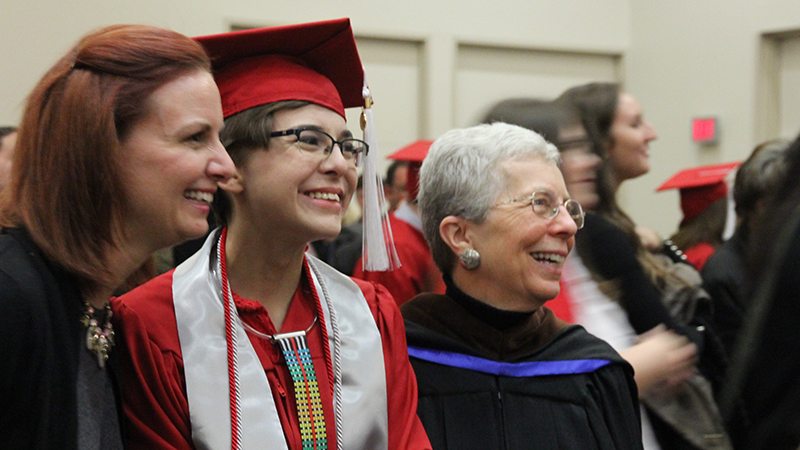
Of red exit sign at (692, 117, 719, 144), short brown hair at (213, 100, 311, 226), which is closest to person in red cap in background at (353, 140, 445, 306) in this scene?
short brown hair at (213, 100, 311, 226)

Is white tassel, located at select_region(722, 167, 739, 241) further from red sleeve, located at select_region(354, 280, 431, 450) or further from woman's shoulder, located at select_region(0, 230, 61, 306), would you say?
woman's shoulder, located at select_region(0, 230, 61, 306)

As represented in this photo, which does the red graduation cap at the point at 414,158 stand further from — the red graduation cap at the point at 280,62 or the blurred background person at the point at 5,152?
the red graduation cap at the point at 280,62

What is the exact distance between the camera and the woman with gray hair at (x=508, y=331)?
7.07ft

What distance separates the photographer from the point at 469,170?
2.22 m

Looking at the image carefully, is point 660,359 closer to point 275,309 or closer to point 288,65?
point 275,309

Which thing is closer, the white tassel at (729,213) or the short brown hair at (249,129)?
the short brown hair at (249,129)

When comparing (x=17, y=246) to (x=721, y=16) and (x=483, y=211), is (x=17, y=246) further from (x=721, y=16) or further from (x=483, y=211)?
(x=721, y=16)

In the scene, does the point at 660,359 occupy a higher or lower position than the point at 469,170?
lower

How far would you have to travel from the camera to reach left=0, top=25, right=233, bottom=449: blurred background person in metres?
1.33

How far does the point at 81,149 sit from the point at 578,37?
6.63 metres

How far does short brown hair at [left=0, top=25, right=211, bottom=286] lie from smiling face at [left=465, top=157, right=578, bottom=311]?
39.3 inches

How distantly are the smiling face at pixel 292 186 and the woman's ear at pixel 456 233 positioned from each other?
0.40 m

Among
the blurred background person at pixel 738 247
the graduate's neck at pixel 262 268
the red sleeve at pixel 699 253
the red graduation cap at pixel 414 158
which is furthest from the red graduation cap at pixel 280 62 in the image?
the red sleeve at pixel 699 253

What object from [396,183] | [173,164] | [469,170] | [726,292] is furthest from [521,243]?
[396,183]
